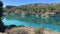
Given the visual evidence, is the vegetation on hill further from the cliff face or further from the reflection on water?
the reflection on water

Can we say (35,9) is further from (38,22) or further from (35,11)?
(38,22)

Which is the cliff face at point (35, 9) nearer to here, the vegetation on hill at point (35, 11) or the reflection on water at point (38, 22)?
the vegetation on hill at point (35, 11)

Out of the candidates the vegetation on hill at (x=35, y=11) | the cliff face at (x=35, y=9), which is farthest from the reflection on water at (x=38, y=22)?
the cliff face at (x=35, y=9)

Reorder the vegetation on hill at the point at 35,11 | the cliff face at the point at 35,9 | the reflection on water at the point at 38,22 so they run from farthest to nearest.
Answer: the cliff face at the point at 35,9 → the vegetation on hill at the point at 35,11 → the reflection on water at the point at 38,22

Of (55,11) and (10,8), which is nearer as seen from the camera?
(55,11)

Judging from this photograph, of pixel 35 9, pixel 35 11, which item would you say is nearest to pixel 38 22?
pixel 35 11

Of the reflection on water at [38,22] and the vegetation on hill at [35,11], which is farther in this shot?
the vegetation on hill at [35,11]

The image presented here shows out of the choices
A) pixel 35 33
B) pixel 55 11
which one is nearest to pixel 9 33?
pixel 35 33

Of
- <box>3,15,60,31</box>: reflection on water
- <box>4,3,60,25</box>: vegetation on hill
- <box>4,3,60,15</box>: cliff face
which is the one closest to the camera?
<box>3,15,60,31</box>: reflection on water

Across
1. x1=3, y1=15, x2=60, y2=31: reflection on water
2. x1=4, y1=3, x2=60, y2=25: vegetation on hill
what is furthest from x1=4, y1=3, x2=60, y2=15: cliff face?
x1=3, y1=15, x2=60, y2=31: reflection on water

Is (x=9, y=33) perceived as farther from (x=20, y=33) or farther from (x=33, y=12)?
(x=33, y=12)

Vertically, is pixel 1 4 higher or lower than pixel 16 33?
higher
